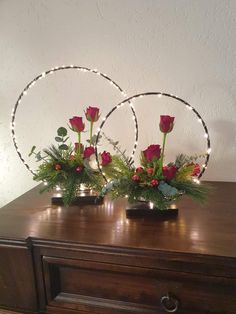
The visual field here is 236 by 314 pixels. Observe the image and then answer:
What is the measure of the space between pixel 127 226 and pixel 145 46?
62 centimetres

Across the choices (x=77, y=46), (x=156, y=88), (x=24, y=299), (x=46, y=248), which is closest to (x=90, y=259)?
(x=46, y=248)

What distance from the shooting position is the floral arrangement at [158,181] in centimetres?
74

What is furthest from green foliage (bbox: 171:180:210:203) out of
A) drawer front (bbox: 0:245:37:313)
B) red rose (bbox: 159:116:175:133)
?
drawer front (bbox: 0:245:37:313)

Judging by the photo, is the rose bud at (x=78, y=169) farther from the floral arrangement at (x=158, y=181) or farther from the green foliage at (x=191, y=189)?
the green foliage at (x=191, y=189)

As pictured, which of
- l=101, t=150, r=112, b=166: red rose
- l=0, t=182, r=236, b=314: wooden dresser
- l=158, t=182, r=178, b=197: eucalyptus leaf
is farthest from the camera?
l=101, t=150, r=112, b=166: red rose

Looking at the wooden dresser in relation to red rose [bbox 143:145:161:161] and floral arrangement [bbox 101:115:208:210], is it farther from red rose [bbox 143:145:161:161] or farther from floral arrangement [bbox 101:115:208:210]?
red rose [bbox 143:145:161:161]

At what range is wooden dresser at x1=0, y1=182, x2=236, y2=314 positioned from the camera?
0.60 meters

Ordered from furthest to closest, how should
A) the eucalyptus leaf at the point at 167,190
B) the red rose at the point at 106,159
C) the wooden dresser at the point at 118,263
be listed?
1. the red rose at the point at 106,159
2. the eucalyptus leaf at the point at 167,190
3. the wooden dresser at the point at 118,263

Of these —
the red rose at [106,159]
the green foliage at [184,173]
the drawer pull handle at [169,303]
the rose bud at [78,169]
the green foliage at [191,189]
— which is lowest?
the drawer pull handle at [169,303]

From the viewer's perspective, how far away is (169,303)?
63cm

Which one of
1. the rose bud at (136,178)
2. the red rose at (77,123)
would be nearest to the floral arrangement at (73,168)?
the red rose at (77,123)

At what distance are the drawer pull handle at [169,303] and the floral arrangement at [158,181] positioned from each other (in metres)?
0.21

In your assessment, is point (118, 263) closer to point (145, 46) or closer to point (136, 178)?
point (136, 178)

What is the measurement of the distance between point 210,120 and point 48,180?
1.93 feet
